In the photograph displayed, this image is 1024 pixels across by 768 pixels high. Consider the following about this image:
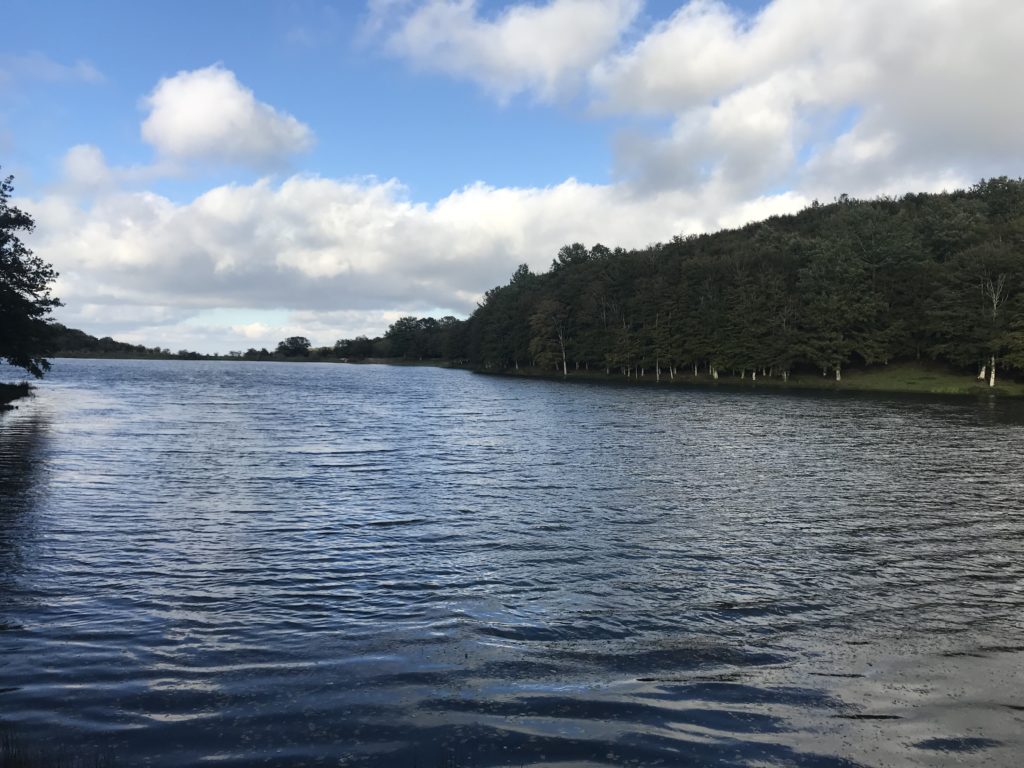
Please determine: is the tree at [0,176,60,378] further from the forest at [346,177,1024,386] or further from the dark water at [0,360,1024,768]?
the forest at [346,177,1024,386]

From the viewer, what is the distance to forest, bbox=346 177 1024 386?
83.1 m

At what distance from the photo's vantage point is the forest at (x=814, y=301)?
83.1 m

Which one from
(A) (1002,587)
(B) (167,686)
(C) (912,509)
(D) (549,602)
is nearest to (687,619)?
(D) (549,602)

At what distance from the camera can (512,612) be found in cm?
1164

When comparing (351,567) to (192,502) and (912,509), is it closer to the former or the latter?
(192,502)

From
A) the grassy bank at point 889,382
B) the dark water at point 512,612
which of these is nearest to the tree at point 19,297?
the dark water at point 512,612

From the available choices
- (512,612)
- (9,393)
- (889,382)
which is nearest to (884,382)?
(889,382)

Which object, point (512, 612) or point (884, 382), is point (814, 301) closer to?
point (884, 382)

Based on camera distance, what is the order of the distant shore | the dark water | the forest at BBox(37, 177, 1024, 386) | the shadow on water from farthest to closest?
the forest at BBox(37, 177, 1024, 386) → the distant shore → the shadow on water → the dark water

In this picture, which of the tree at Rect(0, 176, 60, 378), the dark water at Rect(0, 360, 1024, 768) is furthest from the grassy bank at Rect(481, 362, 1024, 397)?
the tree at Rect(0, 176, 60, 378)

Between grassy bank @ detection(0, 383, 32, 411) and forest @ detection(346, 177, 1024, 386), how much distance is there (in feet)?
288

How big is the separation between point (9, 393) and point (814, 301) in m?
96.6

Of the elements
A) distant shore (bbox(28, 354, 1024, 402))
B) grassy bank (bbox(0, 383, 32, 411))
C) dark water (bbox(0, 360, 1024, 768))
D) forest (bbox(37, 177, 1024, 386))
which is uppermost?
forest (bbox(37, 177, 1024, 386))

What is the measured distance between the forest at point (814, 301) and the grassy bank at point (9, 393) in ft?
288
